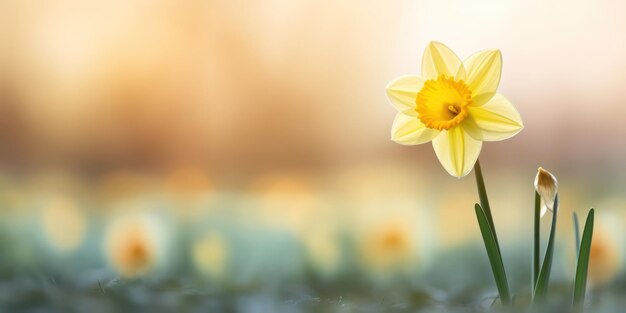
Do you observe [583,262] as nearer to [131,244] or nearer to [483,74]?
[483,74]

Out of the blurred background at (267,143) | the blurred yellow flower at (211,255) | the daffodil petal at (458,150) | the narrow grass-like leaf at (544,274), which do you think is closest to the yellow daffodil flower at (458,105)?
the daffodil petal at (458,150)

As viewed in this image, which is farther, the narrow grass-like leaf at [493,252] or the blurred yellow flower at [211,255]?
the blurred yellow flower at [211,255]

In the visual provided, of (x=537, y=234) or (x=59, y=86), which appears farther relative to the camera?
(x=59, y=86)

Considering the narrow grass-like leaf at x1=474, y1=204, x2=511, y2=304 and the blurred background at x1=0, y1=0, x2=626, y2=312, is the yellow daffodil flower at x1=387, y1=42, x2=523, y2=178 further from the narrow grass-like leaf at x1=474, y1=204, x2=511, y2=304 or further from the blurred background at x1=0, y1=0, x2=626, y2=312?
the blurred background at x1=0, y1=0, x2=626, y2=312

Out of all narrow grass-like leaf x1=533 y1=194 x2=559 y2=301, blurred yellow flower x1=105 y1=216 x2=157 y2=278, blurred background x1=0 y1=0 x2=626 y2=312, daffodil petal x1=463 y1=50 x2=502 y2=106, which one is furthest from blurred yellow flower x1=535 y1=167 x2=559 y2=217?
blurred yellow flower x1=105 y1=216 x2=157 y2=278

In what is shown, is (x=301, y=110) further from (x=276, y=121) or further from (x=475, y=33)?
(x=475, y=33)

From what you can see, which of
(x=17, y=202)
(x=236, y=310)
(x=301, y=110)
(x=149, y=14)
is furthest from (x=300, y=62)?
(x=236, y=310)

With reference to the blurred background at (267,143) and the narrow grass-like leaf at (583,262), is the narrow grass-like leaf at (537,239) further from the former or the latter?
the blurred background at (267,143)
